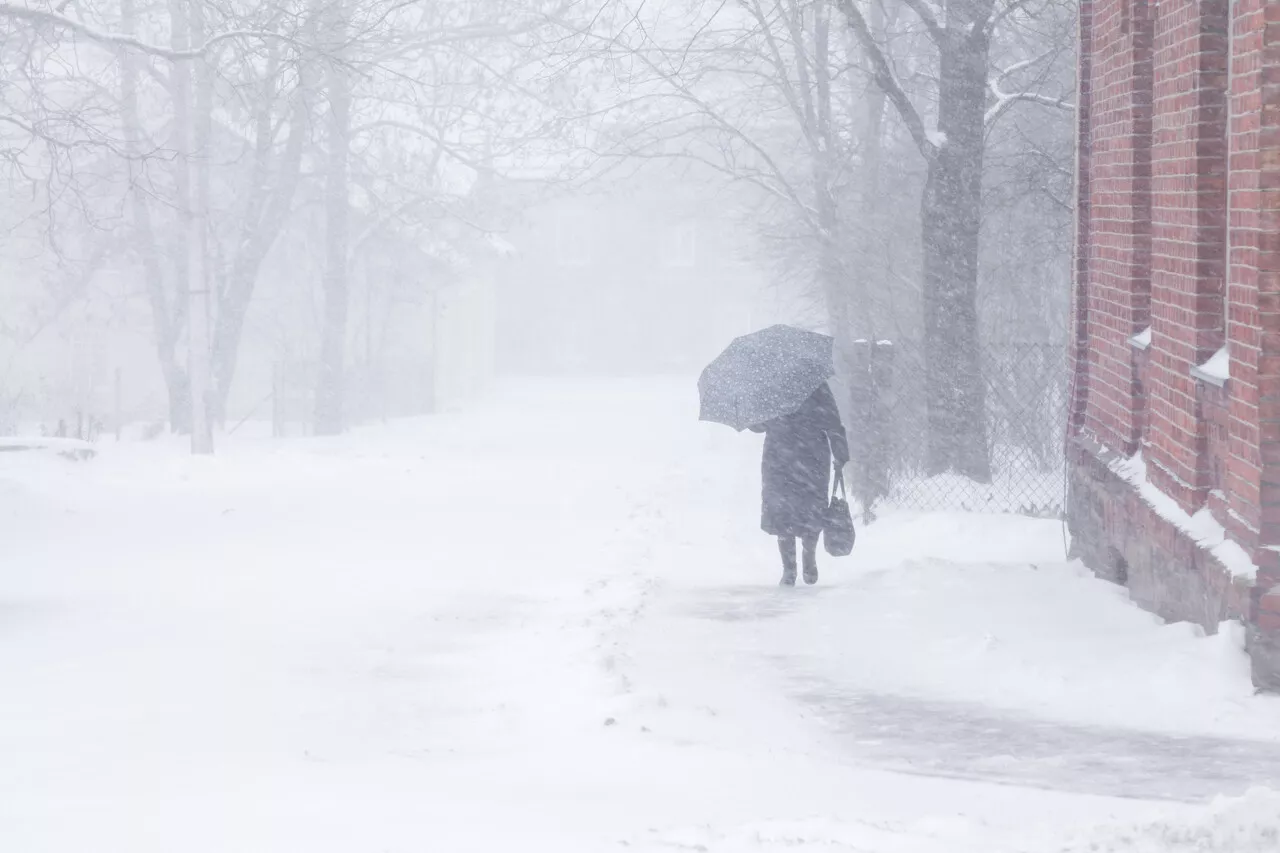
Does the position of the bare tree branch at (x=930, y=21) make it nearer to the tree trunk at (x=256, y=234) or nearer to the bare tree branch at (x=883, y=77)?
the bare tree branch at (x=883, y=77)

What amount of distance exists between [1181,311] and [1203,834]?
384cm

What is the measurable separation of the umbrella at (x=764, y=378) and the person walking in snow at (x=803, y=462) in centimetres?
23

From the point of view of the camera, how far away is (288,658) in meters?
7.96

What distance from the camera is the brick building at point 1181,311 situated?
6129mm

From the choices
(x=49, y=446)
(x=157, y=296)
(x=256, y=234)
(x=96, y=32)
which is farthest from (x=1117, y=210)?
(x=157, y=296)

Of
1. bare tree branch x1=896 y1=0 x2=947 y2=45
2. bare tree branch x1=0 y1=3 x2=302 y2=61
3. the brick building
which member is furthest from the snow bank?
the brick building

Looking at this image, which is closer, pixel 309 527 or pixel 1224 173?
pixel 1224 173

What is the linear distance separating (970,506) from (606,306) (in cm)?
5570

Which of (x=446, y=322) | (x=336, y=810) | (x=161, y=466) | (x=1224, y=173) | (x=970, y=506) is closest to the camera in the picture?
(x=336, y=810)

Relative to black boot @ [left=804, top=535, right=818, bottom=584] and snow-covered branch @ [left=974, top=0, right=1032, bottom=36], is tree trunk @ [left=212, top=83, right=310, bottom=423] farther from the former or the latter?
black boot @ [left=804, top=535, right=818, bottom=584]

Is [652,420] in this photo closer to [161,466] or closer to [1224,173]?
[161,466]

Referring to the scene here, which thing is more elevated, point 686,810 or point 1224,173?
point 1224,173

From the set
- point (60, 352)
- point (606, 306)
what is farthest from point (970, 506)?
point (606, 306)

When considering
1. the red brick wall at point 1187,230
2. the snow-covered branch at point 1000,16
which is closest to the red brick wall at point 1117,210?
the red brick wall at point 1187,230
